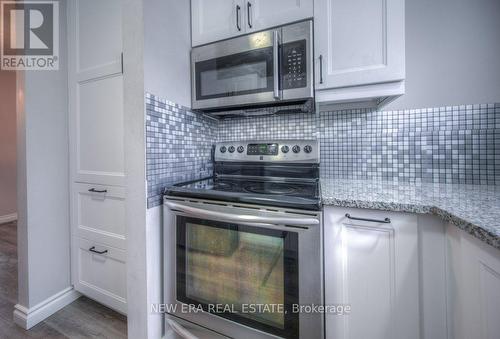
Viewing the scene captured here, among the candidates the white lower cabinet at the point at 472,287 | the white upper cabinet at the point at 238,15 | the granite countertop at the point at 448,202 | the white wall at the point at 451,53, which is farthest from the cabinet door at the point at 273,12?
the white lower cabinet at the point at 472,287

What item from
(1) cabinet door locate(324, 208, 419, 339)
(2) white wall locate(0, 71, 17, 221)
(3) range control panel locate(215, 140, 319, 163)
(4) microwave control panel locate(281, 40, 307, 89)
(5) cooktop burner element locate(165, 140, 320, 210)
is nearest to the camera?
(1) cabinet door locate(324, 208, 419, 339)

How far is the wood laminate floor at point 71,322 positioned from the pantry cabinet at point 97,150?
102mm

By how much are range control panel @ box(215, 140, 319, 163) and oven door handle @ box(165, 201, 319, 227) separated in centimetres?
→ 59

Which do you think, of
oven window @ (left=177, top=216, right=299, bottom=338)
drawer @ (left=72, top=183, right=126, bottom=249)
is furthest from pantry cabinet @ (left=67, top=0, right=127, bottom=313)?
oven window @ (left=177, top=216, right=299, bottom=338)

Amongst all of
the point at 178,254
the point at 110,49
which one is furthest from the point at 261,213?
the point at 110,49

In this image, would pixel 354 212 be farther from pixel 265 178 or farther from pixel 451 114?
pixel 451 114

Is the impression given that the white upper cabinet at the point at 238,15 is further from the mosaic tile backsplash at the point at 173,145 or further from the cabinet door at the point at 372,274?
the cabinet door at the point at 372,274

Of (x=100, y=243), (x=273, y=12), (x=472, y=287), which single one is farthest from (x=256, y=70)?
(x=100, y=243)

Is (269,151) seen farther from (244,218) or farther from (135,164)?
(135,164)

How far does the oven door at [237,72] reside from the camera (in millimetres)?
1242

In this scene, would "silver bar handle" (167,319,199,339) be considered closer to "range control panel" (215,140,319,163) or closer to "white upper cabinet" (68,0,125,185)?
"white upper cabinet" (68,0,125,185)

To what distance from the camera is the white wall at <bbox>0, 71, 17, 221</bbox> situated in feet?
11.1

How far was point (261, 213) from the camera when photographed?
0.95 m

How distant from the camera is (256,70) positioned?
4.20 feet
